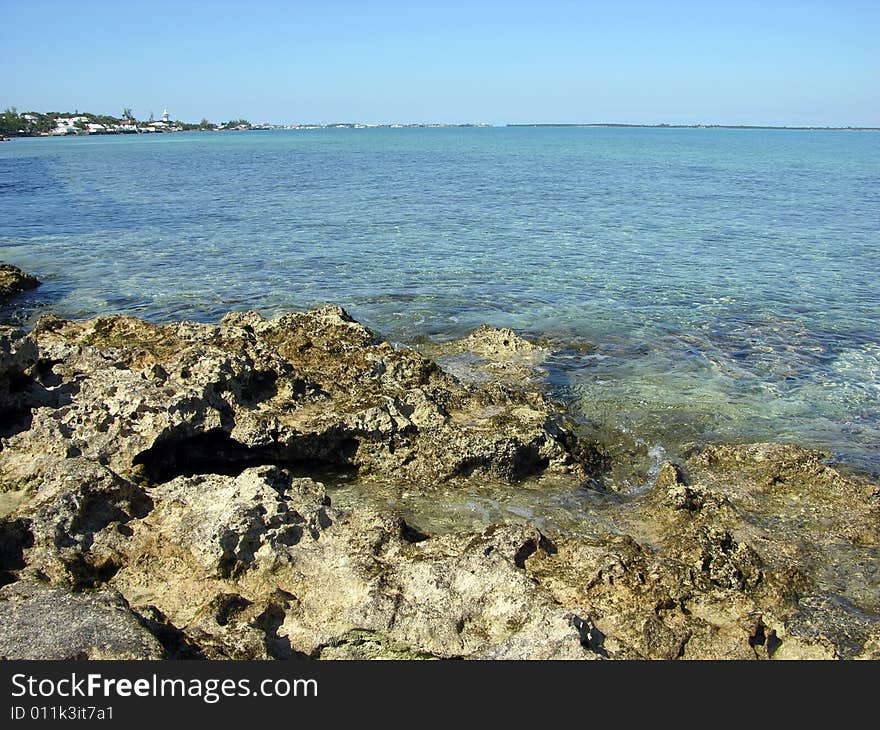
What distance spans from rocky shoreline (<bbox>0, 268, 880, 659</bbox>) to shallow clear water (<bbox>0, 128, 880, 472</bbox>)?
7.63 feet

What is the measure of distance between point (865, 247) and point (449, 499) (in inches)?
985

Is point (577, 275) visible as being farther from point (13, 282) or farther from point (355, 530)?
point (355, 530)

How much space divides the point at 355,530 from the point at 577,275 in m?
16.4

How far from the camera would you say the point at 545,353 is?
13383mm

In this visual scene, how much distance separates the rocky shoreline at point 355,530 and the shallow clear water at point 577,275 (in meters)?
2.33

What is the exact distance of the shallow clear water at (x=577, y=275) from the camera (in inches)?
469

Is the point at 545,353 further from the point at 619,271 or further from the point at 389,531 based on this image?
the point at 619,271

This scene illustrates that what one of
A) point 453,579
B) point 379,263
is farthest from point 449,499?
point 379,263

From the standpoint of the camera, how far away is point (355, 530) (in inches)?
239

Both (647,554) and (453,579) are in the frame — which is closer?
(453,579)

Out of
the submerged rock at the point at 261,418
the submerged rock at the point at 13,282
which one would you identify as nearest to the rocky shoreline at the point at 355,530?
the submerged rock at the point at 261,418

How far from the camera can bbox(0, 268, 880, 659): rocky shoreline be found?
16.6ft

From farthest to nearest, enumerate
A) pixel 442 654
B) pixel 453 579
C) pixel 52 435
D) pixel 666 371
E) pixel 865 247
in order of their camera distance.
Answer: pixel 865 247 → pixel 666 371 → pixel 52 435 → pixel 453 579 → pixel 442 654

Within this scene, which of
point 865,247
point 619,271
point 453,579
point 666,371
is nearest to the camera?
point 453,579
